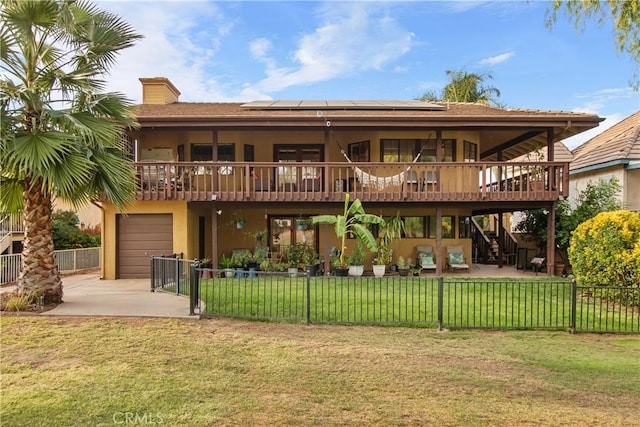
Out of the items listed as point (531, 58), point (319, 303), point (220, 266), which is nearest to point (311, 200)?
point (220, 266)

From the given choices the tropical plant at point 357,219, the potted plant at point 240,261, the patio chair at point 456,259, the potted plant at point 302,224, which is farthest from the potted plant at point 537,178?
the potted plant at point 240,261

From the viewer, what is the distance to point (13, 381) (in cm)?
507

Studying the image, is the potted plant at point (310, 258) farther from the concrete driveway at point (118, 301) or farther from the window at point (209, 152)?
the concrete driveway at point (118, 301)

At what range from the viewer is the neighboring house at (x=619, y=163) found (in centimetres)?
1614

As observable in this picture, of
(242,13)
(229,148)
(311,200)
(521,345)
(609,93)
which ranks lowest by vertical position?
(521,345)

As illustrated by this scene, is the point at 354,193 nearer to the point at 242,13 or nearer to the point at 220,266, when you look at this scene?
the point at 220,266

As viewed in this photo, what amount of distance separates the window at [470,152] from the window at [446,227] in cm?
246

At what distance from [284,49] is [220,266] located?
10007 millimetres

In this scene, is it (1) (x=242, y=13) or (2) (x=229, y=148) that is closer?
(1) (x=242, y=13)

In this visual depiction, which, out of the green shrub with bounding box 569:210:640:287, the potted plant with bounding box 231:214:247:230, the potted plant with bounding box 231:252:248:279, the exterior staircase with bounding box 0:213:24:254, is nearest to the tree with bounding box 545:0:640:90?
the green shrub with bounding box 569:210:640:287

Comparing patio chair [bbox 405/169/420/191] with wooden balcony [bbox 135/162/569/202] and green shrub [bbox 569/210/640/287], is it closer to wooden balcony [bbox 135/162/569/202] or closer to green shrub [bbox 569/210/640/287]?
wooden balcony [bbox 135/162/569/202]

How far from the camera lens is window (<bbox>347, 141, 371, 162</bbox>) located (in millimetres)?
16438

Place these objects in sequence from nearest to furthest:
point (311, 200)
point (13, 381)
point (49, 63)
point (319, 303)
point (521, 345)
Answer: point (13, 381), point (521, 345), point (49, 63), point (319, 303), point (311, 200)

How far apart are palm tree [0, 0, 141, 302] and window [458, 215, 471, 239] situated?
39.8 ft
